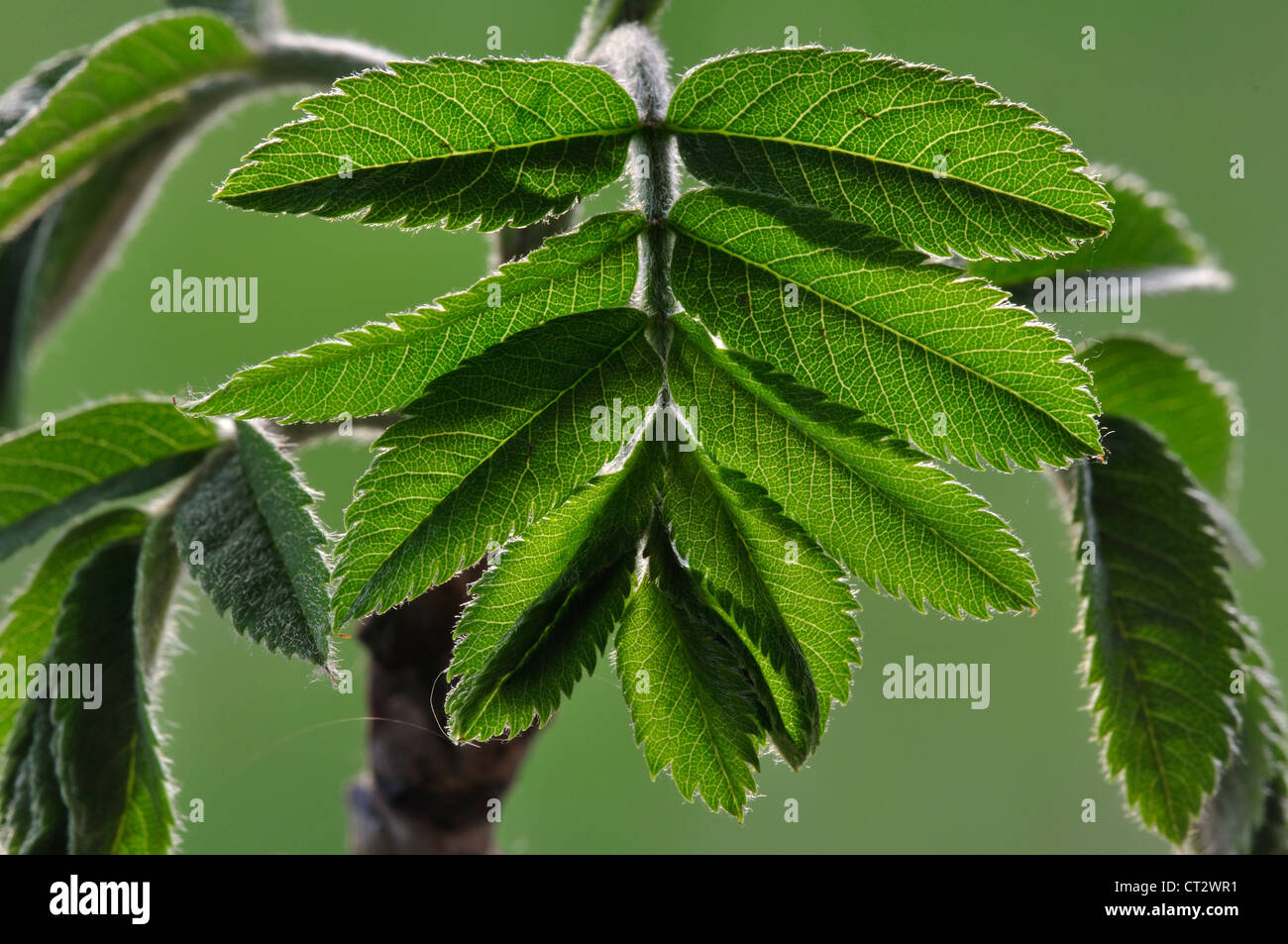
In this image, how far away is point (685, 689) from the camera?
0.87 m

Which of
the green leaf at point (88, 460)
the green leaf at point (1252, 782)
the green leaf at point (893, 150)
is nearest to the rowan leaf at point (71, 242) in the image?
the green leaf at point (88, 460)

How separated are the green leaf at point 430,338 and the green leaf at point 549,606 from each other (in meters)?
0.14

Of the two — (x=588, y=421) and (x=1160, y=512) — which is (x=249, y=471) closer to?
(x=588, y=421)

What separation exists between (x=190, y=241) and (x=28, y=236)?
87cm

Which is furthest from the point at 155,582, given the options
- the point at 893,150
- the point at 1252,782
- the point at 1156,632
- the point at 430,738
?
the point at 1252,782

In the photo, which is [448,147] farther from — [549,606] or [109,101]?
[109,101]

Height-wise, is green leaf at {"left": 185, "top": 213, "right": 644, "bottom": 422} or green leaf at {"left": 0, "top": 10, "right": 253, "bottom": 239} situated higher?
green leaf at {"left": 0, "top": 10, "right": 253, "bottom": 239}

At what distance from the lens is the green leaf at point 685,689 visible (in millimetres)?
856

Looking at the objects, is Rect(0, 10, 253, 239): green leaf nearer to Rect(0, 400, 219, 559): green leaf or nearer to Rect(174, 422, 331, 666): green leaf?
Rect(0, 400, 219, 559): green leaf

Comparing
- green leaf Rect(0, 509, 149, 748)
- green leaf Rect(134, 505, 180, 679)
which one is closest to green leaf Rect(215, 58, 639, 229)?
green leaf Rect(134, 505, 180, 679)

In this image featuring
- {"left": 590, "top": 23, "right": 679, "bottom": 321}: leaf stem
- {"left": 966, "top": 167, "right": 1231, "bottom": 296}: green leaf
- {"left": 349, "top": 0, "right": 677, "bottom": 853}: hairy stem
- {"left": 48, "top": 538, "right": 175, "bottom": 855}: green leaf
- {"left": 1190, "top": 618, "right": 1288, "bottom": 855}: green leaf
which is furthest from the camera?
{"left": 966, "top": 167, "right": 1231, "bottom": 296}: green leaf

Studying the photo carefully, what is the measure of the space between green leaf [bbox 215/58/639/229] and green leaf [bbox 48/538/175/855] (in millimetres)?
526

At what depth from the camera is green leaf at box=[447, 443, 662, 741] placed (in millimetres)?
845

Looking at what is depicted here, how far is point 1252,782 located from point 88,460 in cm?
136
